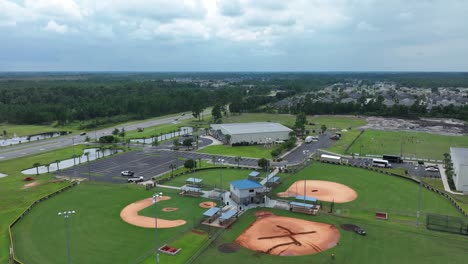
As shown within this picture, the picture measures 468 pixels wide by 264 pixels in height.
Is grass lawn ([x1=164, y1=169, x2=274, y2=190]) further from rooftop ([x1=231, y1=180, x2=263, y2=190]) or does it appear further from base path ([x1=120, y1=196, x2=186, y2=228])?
base path ([x1=120, y1=196, x2=186, y2=228])

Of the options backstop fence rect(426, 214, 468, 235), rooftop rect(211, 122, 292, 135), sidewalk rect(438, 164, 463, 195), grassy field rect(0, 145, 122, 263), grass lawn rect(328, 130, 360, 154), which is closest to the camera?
backstop fence rect(426, 214, 468, 235)

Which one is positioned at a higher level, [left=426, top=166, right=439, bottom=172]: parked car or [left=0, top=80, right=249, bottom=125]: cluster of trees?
[left=0, top=80, right=249, bottom=125]: cluster of trees

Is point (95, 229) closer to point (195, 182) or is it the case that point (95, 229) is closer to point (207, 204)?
point (207, 204)

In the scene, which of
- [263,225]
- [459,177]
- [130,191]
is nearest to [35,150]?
[130,191]

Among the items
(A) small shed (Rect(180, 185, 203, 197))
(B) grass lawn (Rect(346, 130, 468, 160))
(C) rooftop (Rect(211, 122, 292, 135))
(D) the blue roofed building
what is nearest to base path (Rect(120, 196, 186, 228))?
(A) small shed (Rect(180, 185, 203, 197))

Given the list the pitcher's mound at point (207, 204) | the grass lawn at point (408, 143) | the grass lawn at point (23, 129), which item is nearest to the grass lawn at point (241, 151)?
the grass lawn at point (408, 143)
